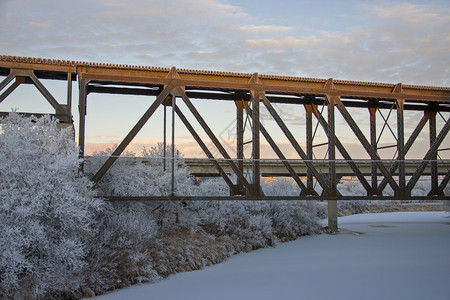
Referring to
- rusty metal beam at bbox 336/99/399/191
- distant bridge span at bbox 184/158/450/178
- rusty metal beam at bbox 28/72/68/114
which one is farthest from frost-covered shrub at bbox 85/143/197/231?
distant bridge span at bbox 184/158/450/178

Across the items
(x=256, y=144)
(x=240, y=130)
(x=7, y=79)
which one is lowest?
(x=256, y=144)

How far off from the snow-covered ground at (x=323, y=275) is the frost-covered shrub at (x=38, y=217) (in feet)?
4.53

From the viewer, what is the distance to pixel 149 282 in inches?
463

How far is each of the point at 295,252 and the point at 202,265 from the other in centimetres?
443

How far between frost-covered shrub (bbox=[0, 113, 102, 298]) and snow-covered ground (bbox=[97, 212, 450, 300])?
138 centimetres

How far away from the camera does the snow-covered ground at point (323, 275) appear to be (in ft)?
35.3

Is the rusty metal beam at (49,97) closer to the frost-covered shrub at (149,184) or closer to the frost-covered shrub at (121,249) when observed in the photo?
the frost-covered shrub at (149,184)

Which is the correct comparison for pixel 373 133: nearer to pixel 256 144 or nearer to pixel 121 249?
pixel 256 144

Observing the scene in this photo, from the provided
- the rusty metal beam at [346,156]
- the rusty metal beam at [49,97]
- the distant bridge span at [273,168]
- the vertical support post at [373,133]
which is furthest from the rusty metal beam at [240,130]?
the distant bridge span at [273,168]

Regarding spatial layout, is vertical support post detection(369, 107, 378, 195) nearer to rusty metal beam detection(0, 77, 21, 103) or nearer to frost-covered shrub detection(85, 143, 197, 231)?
frost-covered shrub detection(85, 143, 197, 231)

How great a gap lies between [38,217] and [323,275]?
313 inches

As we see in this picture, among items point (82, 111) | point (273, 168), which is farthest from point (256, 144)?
point (273, 168)

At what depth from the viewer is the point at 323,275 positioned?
42.0ft

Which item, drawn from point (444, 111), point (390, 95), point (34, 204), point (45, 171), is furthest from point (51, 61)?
point (444, 111)
